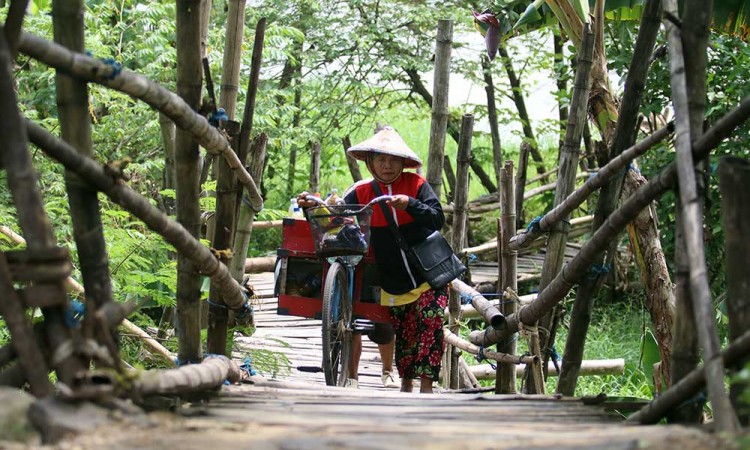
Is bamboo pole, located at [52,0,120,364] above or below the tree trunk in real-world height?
below

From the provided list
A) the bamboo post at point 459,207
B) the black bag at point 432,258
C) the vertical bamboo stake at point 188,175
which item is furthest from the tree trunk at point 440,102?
the vertical bamboo stake at point 188,175

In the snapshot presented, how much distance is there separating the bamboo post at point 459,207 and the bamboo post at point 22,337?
3704 mm

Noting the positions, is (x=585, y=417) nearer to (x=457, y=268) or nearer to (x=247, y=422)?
(x=247, y=422)

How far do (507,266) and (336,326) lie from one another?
40.4 inches

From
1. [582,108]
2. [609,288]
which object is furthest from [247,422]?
[609,288]

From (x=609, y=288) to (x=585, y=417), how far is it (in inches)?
312

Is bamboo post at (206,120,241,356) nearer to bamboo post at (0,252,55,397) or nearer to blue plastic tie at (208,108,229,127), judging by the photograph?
blue plastic tie at (208,108,229,127)

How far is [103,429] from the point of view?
231 centimetres

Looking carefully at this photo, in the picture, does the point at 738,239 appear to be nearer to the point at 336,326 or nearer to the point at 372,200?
the point at 372,200

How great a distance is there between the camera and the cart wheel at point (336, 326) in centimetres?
539

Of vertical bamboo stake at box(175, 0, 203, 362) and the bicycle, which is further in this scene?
the bicycle

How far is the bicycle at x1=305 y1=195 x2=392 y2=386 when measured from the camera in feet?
17.0

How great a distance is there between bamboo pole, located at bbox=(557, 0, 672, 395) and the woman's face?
4.53ft

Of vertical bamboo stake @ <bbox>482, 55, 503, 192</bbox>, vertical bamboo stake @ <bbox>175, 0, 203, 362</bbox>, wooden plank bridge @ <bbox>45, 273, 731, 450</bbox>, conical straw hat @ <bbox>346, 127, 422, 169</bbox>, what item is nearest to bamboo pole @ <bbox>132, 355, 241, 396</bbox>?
wooden plank bridge @ <bbox>45, 273, 731, 450</bbox>
